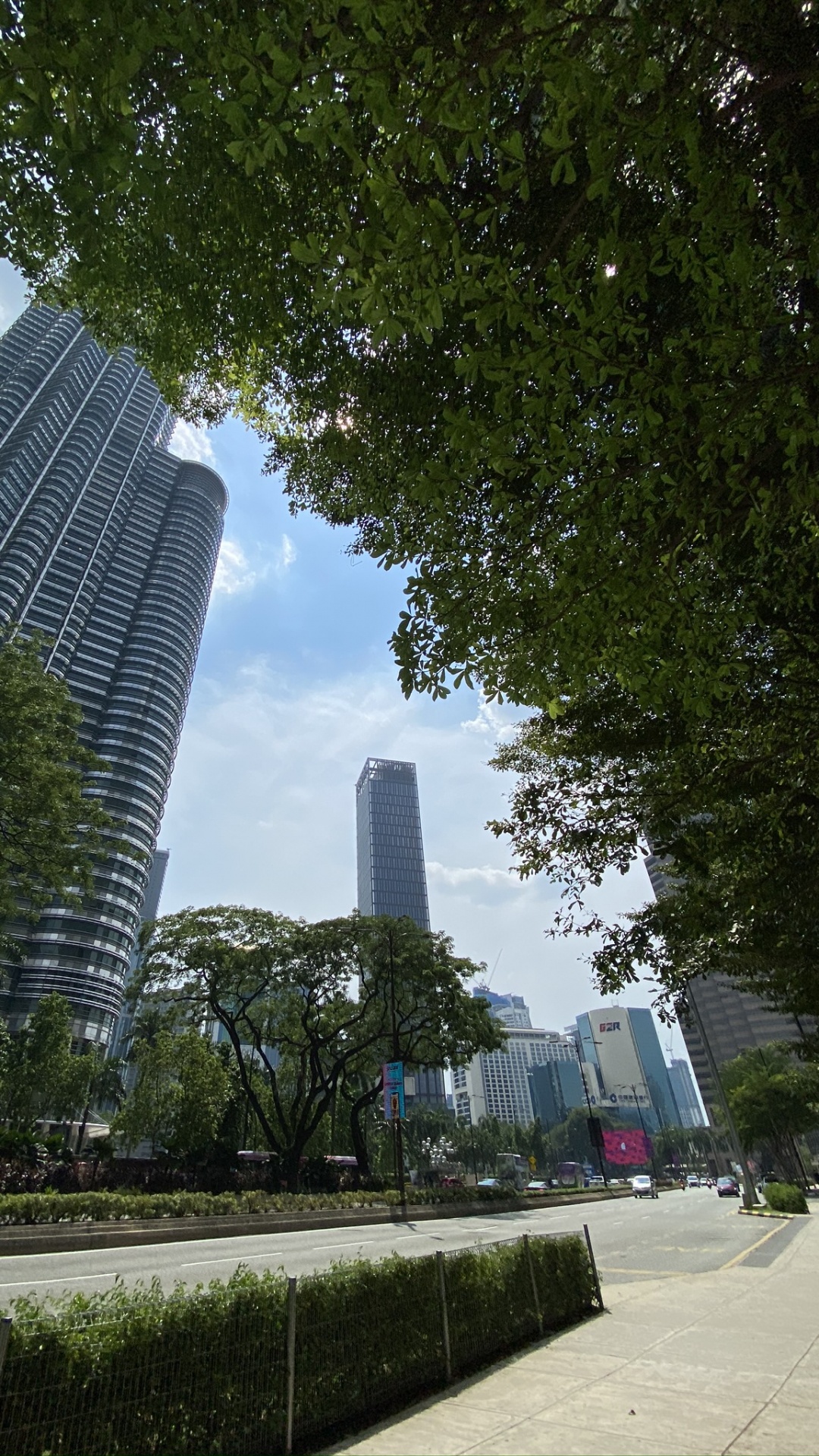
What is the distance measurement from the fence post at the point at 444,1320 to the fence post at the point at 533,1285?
1639 millimetres

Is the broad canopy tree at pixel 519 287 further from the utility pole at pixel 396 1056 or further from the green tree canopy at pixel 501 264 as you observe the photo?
the utility pole at pixel 396 1056

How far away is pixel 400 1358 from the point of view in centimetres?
589

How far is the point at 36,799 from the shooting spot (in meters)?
18.7

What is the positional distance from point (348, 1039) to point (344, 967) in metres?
4.96

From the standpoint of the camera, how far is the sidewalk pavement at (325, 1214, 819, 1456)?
15.0 feet

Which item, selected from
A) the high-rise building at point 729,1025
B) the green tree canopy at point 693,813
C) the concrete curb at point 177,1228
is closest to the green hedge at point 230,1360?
the green tree canopy at point 693,813

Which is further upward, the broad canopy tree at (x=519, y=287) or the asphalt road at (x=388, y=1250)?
the broad canopy tree at (x=519, y=287)

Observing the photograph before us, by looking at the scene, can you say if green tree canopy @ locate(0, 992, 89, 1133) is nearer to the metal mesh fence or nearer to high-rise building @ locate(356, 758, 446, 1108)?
the metal mesh fence

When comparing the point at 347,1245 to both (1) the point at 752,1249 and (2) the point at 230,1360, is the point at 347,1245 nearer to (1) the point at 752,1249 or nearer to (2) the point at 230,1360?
(1) the point at 752,1249

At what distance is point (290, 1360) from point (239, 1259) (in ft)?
33.2

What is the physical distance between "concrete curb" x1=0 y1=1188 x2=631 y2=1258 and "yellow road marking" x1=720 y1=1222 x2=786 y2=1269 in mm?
11264

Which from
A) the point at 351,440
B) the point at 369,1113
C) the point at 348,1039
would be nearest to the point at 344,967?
the point at 348,1039

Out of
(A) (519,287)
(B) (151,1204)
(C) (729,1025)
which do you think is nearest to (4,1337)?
(A) (519,287)

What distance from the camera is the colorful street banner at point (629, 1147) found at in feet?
305
